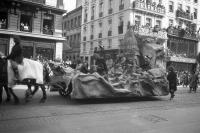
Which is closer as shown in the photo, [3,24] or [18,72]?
[18,72]

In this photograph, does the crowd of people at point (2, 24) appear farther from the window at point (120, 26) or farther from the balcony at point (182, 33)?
the balcony at point (182, 33)

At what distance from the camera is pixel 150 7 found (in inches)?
1272

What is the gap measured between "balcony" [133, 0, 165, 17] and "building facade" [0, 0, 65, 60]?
36.1 ft

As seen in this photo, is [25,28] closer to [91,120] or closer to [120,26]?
[120,26]

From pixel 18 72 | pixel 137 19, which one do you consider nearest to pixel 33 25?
pixel 137 19

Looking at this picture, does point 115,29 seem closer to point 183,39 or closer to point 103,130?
point 183,39

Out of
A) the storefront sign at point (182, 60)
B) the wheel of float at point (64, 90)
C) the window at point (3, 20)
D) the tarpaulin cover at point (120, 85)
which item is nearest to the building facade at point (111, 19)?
the storefront sign at point (182, 60)

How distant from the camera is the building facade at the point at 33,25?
848 inches

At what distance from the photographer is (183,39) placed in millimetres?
36062

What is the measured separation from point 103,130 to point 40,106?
118 inches

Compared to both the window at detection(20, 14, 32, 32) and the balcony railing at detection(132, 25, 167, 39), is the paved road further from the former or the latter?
the balcony railing at detection(132, 25, 167, 39)

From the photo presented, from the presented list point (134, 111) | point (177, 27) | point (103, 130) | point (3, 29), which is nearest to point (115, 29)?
point (177, 27)

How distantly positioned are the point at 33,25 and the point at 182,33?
73.2ft

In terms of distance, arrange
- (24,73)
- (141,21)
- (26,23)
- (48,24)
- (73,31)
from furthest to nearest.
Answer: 1. (73,31)
2. (141,21)
3. (48,24)
4. (26,23)
5. (24,73)
